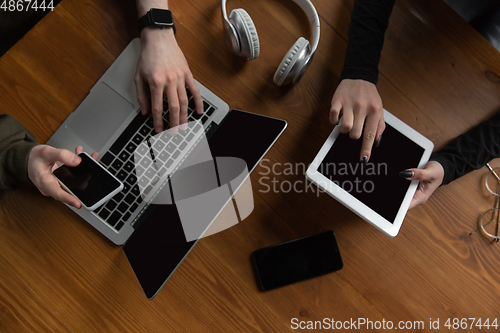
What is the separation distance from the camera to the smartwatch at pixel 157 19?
0.55 metres

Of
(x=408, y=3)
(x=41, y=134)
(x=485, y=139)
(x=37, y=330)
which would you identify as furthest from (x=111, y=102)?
(x=485, y=139)

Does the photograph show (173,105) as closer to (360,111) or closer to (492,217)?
(360,111)

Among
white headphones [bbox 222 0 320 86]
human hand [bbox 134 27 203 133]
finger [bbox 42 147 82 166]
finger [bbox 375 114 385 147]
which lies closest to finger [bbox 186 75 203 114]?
human hand [bbox 134 27 203 133]

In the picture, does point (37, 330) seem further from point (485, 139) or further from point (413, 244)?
point (485, 139)

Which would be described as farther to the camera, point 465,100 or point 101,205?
point 465,100

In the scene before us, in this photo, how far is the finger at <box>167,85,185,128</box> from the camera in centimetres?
54

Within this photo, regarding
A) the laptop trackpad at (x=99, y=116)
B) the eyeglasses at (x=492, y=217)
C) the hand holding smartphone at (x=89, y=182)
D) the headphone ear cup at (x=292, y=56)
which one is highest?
the headphone ear cup at (x=292, y=56)

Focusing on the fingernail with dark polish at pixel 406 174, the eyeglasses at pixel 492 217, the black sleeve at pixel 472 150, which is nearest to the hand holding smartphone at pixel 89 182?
the fingernail with dark polish at pixel 406 174

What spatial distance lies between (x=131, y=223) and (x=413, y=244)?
0.57 meters

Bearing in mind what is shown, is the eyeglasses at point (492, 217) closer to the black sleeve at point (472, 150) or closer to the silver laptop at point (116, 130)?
the black sleeve at point (472, 150)

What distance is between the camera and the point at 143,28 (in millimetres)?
560

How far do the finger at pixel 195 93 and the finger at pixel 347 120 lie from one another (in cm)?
27

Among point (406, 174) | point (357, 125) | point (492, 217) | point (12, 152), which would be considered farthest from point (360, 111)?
point (12, 152)

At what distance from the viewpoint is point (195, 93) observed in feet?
1.83
